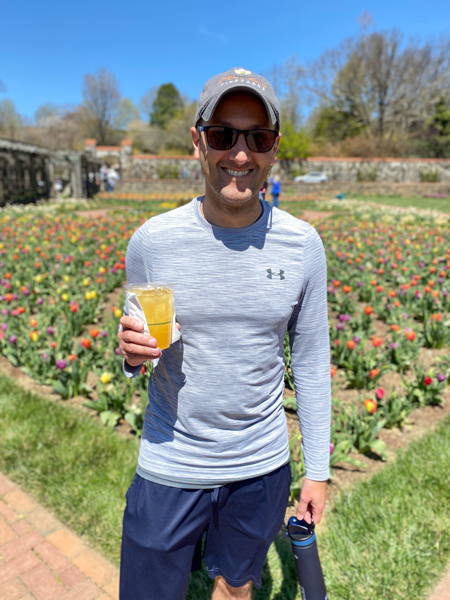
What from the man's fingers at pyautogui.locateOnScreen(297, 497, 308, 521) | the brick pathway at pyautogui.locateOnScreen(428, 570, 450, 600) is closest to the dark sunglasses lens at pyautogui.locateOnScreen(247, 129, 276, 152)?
the man's fingers at pyautogui.locateOnScreen(297, 497, 308, 521)

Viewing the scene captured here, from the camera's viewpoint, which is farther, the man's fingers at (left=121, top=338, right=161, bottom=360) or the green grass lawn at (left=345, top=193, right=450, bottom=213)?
the green grass lawn at (left=345, top=193, right=450, bottom=213)

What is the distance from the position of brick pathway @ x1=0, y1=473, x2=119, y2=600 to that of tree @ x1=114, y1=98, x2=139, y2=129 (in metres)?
65.0

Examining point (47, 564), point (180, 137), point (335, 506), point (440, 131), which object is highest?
point (440, 131)

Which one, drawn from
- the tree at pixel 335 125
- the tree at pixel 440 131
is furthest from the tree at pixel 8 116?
the tree at pixel 440 131

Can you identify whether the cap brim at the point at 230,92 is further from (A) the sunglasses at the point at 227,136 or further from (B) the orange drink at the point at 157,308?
(B) the orange drink at the point at 157,308

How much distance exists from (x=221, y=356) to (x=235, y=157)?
0.59 meters

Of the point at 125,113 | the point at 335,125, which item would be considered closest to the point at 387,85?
the point at 335,125

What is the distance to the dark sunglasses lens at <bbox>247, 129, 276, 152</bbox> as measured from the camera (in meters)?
1.38

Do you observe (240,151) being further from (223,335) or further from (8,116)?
(8,116)

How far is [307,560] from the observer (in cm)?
144

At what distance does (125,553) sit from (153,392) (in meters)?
0.49

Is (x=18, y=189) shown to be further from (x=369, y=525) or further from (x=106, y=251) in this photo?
(x=369, y=525)

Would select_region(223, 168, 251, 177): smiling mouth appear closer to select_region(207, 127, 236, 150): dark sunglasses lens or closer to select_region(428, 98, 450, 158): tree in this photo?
select_region(207, 127, 236, 150): dark sunglasses lens

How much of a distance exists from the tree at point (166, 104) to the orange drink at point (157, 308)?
190ft
